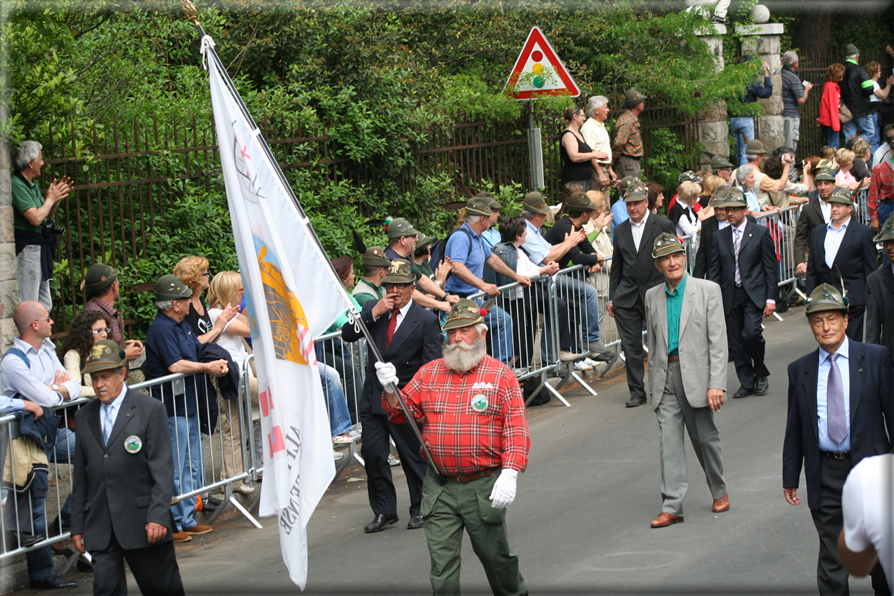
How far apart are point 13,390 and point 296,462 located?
239cm

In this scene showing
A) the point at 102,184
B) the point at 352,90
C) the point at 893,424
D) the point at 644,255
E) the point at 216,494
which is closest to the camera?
the point at 893,424

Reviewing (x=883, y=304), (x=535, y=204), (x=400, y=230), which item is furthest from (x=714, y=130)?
(x=883, y=304)

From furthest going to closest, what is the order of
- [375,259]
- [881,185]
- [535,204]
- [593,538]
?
1. [881,185]
2. [535,204]
3. [375,259]
4. [593,538]

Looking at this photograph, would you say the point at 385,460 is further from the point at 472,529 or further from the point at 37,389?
the point at 37,389

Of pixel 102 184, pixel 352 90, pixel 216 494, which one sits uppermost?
pixel 352 90

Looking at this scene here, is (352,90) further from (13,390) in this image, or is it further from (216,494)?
(13,390)

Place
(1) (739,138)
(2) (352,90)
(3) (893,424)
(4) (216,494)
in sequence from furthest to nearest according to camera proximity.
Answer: (1) (739,138)
(2) (352,90)
(4) (216,494)
(3) (893,424)

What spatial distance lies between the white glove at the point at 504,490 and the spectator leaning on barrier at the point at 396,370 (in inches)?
78.9

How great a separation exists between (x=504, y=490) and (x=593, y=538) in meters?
1.94

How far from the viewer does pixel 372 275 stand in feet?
31.3

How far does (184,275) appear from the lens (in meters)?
9.22

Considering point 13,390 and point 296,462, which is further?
point 13,390

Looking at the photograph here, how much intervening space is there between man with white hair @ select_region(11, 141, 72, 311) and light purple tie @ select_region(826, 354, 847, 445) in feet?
20.9

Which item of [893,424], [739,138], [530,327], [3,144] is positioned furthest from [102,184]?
[739,138]
